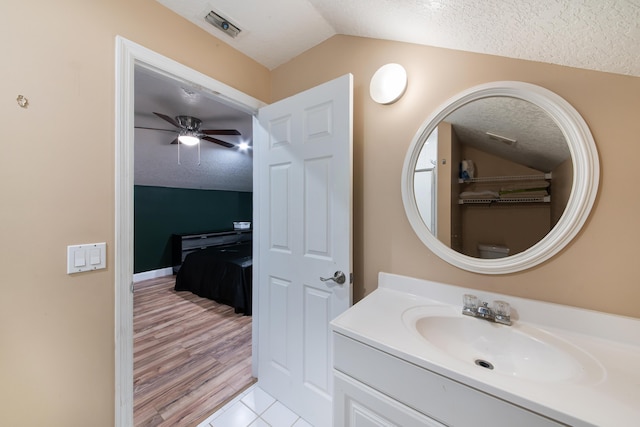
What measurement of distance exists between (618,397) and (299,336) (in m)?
1.23

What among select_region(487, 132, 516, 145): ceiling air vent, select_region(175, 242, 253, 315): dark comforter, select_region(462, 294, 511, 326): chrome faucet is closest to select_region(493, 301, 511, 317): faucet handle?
select_region(462, 294, 511, 326): chrome faucet

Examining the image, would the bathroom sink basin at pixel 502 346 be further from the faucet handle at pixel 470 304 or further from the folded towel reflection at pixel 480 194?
the folded towel reflection at pixel 480 194

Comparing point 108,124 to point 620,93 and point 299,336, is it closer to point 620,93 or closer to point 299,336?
point 299,336

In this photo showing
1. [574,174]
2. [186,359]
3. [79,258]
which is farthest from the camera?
[186,359]

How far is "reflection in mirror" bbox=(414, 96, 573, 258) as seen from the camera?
890 millimetres

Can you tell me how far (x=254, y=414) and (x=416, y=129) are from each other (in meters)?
1.91

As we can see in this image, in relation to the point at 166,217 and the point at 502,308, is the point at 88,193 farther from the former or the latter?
the point at 166,217

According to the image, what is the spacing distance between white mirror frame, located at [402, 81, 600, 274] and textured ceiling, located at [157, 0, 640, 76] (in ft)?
0.40

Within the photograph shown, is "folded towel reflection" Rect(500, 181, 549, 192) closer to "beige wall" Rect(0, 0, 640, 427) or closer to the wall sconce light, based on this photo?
"beige wall" Rect(0, 0, 640, 427)

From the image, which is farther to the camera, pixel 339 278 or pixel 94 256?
pixel 339 278

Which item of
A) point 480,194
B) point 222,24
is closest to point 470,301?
point 480,194

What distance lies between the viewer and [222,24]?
4.23 ft

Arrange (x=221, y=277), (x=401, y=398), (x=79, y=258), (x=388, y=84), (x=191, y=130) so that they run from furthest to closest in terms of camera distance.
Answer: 1. (x=221, y=277)
2. (x=191, y=130)
3. (x=388, y=84)
4. (x=79, y=258)
5. (x=401, y=398)

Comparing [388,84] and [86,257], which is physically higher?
[388,84]
